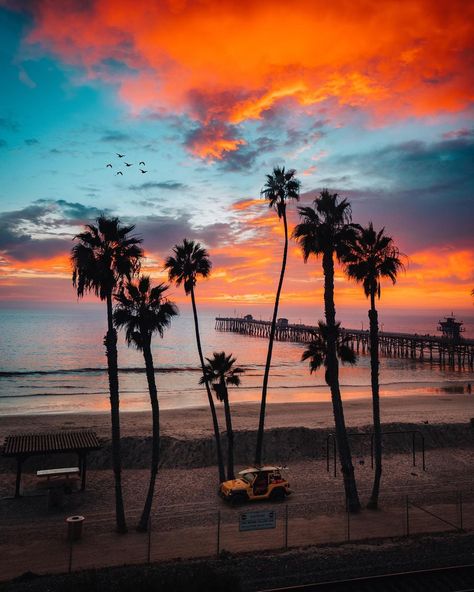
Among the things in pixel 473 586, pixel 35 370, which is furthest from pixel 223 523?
pixel 35 370

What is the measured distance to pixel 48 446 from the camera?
22453 mm

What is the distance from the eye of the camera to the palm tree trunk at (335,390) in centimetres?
2025

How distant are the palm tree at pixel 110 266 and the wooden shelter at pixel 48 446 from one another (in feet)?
15.5

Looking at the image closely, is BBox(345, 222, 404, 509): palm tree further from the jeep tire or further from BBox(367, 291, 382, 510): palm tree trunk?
the jeep tire

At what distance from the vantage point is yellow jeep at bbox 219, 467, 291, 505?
21.6 meters

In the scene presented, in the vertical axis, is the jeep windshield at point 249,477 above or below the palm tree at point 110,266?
below

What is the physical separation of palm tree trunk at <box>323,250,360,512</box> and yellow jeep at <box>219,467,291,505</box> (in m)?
3.33

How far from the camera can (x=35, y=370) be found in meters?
86.4

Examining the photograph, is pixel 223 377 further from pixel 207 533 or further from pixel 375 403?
pixel 207 533

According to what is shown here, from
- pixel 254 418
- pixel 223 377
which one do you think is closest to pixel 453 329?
pixel 254 418

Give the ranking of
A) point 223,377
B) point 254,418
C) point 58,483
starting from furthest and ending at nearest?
1. point 254,418
2. point 223,377
3. point 58,483

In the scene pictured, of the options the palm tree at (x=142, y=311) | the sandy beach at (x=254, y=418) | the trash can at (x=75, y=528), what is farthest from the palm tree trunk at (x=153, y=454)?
the sandy beach at (x=254, y=418)

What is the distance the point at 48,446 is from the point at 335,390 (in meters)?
14.3

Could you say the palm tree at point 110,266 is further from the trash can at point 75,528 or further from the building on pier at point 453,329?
the building on pier at point 453,329
